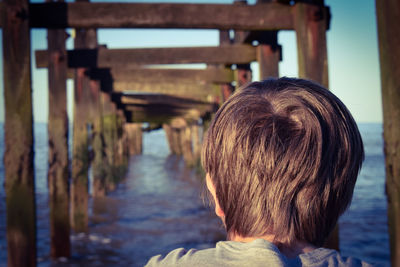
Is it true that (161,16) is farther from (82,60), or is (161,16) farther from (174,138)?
(174,138)

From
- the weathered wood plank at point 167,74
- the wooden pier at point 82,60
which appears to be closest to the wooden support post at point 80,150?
the wooden pier at point 82,60

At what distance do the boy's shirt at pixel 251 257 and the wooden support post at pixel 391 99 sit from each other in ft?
3.94

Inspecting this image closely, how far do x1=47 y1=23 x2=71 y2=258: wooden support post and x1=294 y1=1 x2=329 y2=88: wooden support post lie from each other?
7.51 ft

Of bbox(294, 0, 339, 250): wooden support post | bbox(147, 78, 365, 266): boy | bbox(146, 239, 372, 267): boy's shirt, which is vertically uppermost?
bbox(294, 0, 339, 250): wooden support post

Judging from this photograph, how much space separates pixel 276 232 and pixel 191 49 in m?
3.93

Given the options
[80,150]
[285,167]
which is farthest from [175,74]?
[285,167]

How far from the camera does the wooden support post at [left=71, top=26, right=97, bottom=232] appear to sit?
17.1 ft

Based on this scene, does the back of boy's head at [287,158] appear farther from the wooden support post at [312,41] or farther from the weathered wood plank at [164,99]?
the weathered wood plank at [164,99]

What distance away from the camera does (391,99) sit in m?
1.84

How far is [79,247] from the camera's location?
15.3ft

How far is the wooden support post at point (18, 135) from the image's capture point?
275cm

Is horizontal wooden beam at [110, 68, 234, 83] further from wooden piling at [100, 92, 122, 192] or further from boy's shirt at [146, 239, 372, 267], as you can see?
boy's shirt at [146, 239, 372, 267]

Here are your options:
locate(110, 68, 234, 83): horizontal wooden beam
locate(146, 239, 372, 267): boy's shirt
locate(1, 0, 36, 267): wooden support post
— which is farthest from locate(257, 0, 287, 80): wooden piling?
locate(146, 239, 372, 267): boy's shirt

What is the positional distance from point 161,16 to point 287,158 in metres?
2.42
